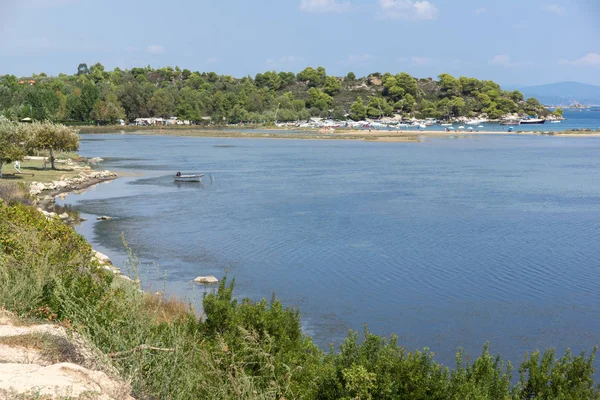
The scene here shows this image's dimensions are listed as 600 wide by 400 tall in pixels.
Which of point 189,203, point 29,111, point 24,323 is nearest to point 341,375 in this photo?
point 24,323

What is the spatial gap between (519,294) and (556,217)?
52.5 ft

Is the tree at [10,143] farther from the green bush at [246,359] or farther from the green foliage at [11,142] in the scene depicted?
the green bush at [246,359]

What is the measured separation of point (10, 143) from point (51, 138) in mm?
6245

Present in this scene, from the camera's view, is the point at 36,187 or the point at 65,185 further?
the point at 65,185

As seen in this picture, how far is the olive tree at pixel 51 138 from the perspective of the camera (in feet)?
169

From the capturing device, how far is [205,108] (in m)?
170

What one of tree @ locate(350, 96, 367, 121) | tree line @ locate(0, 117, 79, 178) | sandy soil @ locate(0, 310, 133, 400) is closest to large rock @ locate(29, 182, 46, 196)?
tree line @ locate(0, 117, 79, 178)

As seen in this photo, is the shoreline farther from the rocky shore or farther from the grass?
the rocky shore

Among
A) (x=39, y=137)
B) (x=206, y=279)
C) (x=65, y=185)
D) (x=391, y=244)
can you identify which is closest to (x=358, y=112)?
(x=39, y=137)

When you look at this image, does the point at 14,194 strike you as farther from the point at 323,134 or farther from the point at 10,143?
the point at 323,134

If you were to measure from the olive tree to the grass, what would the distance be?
4.76 ft

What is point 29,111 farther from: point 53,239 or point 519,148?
point 53,239

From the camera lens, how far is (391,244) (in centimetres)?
2928

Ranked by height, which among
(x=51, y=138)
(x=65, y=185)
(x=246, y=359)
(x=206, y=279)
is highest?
(x=51, y=138)
